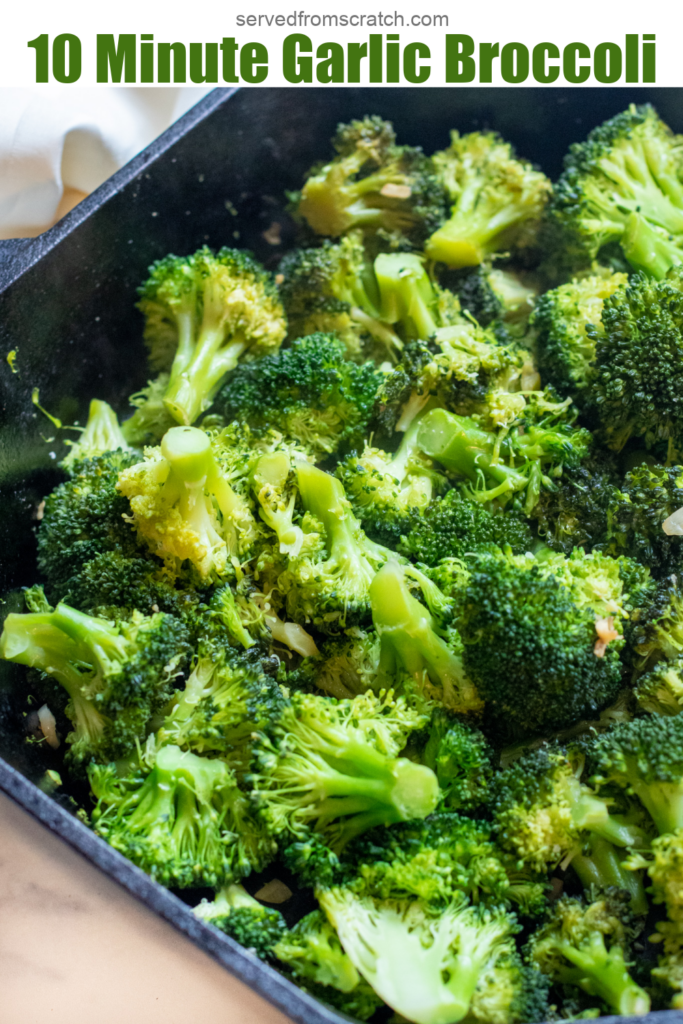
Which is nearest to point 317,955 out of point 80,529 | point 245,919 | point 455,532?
point 245,919

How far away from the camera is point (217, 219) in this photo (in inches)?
77.0

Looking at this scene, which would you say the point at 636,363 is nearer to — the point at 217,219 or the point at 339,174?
the point at 339,174

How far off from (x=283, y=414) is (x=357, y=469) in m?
0.20

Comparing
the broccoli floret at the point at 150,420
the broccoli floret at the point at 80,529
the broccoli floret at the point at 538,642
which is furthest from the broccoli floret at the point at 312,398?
the broccoli floret at the point at 538,642

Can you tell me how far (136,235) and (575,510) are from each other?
3.64 feet

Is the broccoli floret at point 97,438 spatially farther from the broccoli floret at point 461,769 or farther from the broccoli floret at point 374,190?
the broccoli floret at point 461,769

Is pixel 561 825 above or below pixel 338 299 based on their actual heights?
below

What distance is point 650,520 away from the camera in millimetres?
1418

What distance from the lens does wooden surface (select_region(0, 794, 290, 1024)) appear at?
1.22 m

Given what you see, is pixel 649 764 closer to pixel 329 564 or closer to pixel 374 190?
pixel 329 564

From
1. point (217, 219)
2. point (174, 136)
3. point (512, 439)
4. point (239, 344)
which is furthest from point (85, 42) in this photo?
point (512, 439)

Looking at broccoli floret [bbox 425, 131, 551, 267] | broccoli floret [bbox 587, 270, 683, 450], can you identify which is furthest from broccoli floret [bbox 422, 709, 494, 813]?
broccoli floret [bbox 425, 131, 551, 267]

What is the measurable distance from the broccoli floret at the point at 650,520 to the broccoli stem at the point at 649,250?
0.45m

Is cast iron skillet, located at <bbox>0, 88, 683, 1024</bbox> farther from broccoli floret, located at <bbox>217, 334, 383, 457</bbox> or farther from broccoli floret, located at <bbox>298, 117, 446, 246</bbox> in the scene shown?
broccoli floret, located at <bbox>217, 334, 383, 457</bbox>
